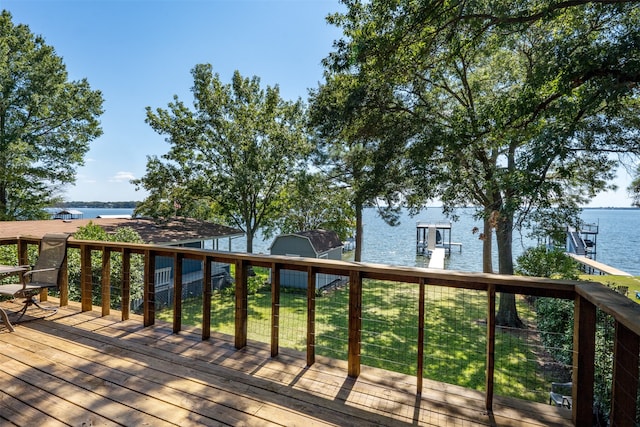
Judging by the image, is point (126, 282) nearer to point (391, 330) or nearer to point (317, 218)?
point (391, 330)

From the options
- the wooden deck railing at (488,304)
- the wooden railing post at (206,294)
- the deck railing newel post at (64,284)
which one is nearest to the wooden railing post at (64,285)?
the deck railing newel post at (64,284)

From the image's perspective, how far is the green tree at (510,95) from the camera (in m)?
4.93

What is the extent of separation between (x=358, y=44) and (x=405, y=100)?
3823 millimetres

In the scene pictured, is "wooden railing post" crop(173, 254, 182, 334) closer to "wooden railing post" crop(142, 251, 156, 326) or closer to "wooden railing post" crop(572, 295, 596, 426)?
"wooden railing post" crop(142, 251, 156, 326)

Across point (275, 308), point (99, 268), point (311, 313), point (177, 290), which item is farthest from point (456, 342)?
point (99, 268)

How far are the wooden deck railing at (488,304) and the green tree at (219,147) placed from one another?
1049 centimetres

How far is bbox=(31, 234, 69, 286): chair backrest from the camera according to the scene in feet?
13.0

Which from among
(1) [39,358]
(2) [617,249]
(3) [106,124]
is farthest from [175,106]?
(2) [617,249]

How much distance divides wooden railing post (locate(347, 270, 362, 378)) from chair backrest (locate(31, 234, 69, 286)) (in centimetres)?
373

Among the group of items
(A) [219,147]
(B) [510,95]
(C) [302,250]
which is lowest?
(C) [302,250]

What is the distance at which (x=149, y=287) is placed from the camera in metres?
3.63

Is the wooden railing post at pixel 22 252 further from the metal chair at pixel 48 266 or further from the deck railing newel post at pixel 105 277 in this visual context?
the deck railing newel post at pixel 105 277

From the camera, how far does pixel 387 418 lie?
2.08 metres

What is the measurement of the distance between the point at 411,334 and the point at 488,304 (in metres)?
6.93
